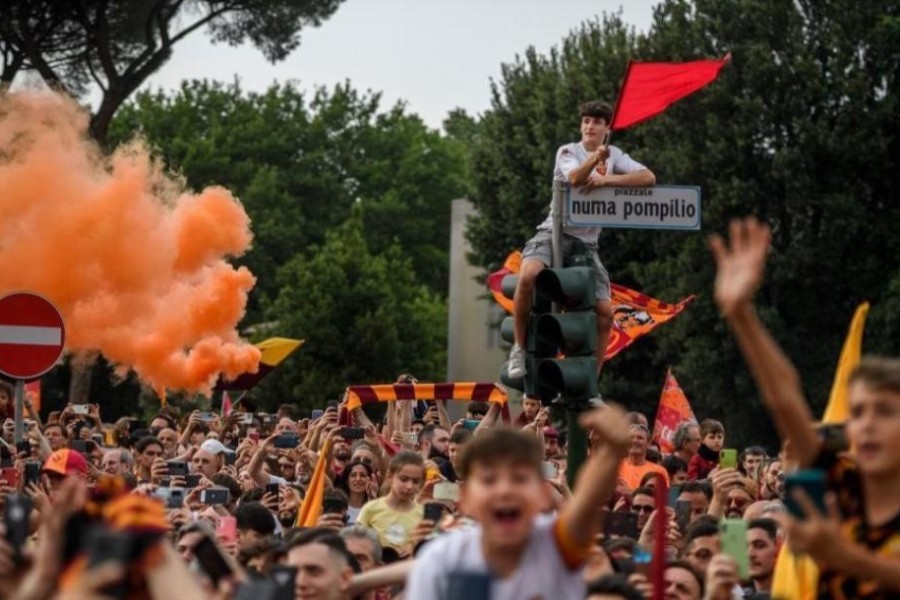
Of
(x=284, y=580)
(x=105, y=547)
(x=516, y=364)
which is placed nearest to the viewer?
(x=105, y=547)

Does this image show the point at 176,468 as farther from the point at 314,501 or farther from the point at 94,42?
the point at 94,42

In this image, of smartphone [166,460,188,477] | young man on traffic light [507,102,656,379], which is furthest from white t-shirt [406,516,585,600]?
smartphone [166,460,188,477]

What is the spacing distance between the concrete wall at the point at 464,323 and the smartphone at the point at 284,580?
204ft

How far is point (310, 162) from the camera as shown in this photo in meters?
79.1

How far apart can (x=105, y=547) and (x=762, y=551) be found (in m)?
5.47

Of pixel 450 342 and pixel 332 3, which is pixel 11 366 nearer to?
pixel 332 3

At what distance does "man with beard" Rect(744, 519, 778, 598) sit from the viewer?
1053 centimetres

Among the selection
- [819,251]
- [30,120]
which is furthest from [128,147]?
[819,251]

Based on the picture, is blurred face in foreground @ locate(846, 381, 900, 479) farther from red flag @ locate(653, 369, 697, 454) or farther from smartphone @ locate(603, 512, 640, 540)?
red flag @ locate(653, 369, 697, 454)

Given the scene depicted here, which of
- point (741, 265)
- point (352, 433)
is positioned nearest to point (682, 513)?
point (352, 433)

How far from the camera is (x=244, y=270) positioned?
→ 1476 inches

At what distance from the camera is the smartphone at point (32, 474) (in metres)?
12.9

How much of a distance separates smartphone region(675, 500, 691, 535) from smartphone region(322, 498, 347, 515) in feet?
6.26

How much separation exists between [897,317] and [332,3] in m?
17.4
